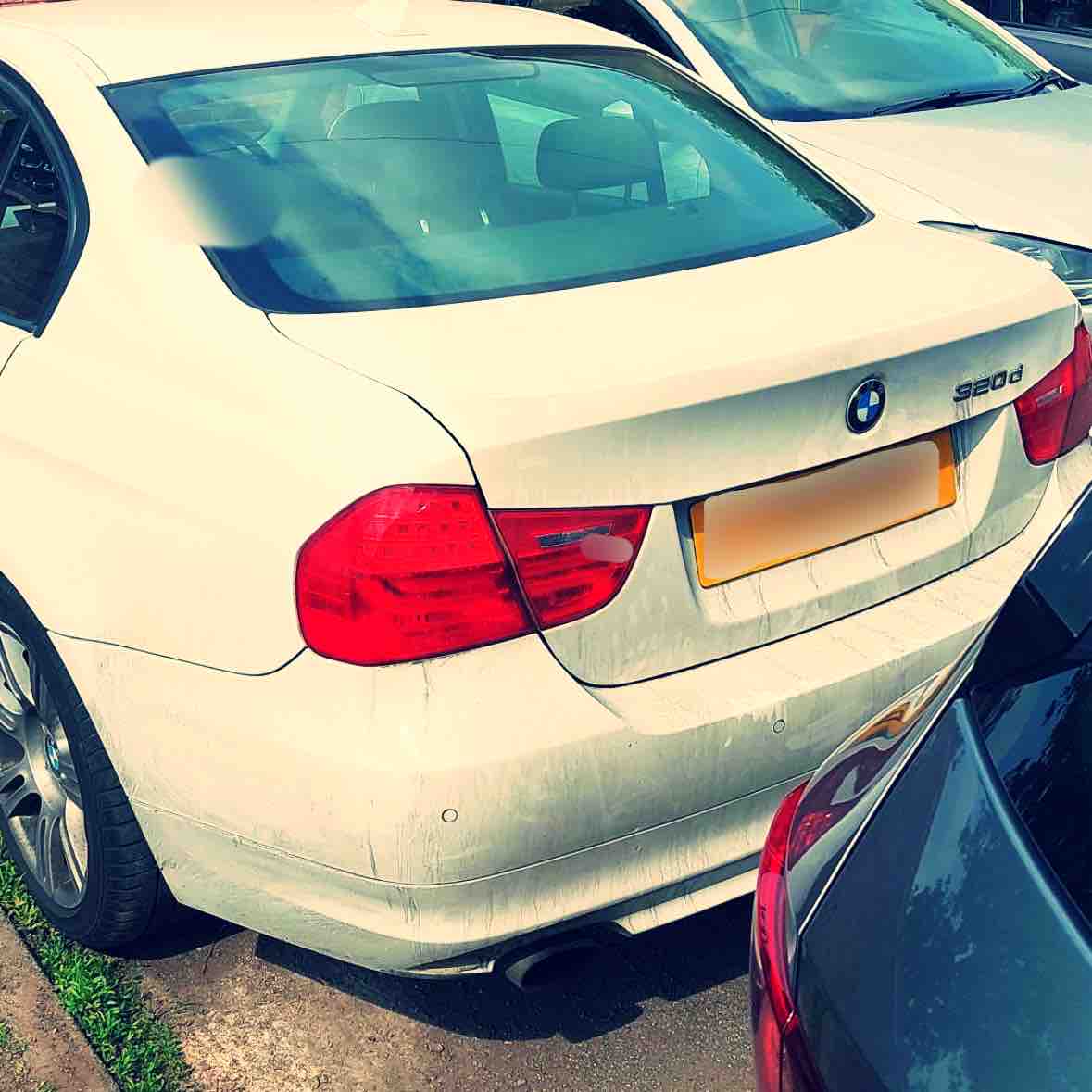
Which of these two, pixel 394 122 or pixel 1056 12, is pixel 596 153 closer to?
pixel 394 122

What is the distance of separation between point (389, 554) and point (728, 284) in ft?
2.82

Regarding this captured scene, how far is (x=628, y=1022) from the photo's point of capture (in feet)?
9.02

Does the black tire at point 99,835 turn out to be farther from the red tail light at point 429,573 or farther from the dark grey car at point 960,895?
the dark grey car at point 960,895

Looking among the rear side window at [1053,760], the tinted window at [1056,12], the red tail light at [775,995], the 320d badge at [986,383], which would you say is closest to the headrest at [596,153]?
the 320d badge at [986,383]

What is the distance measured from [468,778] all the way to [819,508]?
71cm

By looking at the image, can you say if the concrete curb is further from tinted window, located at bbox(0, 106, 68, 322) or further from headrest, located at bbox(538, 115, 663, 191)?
headrest, located at bbox(538, 115, 663, 191)

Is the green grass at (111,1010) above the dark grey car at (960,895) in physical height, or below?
below

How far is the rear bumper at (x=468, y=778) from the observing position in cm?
217

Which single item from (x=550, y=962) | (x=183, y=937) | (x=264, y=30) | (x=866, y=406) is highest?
(x=264, y=30)

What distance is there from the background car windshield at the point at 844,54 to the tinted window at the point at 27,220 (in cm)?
302

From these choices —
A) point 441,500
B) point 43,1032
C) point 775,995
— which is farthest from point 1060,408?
point 43,1032

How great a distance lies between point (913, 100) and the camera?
5.64m

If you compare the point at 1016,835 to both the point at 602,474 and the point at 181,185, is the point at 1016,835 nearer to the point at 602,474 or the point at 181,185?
the point at 602,474

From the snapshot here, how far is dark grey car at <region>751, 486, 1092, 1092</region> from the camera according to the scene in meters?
1.24
